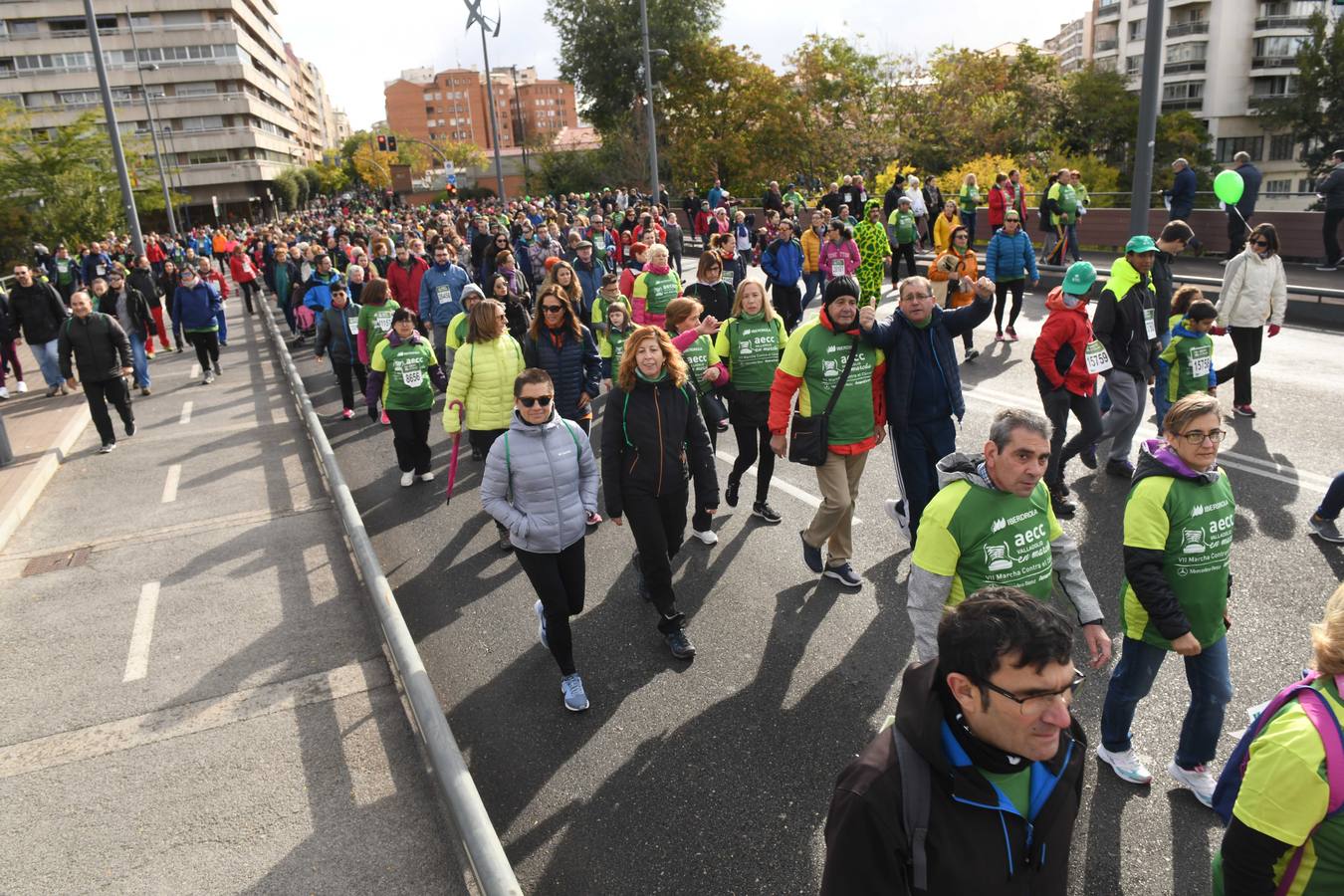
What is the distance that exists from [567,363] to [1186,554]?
5042 millimetres

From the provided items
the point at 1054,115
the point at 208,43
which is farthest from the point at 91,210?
the point at 208,43

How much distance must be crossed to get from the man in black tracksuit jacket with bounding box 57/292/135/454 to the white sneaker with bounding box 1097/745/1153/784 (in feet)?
36.6

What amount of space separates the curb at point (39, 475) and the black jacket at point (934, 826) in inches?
349

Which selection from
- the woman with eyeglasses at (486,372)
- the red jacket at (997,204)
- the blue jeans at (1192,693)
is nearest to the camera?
the blue jeans at (1192,693)

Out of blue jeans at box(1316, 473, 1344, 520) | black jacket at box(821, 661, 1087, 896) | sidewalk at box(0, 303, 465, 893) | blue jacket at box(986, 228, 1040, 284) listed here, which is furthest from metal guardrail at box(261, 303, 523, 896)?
blue jacket at box(986, 228, 1040, 284)

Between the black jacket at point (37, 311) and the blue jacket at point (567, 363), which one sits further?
the black jacket at point (37, 311)

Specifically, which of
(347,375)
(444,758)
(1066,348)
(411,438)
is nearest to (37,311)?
(347,375)

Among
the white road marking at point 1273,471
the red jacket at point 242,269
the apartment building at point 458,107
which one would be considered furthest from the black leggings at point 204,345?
the apartment building at point 458,107

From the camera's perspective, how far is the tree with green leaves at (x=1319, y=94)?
4675cm

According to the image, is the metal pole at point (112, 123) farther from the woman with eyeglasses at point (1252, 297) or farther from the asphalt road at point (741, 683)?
the woman with eyeglasses at point (1252, 297)

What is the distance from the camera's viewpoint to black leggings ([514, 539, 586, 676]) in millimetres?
4918

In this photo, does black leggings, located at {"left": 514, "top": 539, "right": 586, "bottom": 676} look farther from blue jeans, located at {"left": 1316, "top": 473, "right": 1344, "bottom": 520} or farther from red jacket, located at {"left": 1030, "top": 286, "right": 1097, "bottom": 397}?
blue jeans, located at {"left": 1316, "top": 473, "right": 1344, "bottom": 520}

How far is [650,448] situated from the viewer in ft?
17.4

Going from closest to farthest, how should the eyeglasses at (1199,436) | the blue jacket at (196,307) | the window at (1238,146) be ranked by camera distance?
the eyeglasses at (1199,436), the blue jacket at (196,307), the window at (1238,146)
